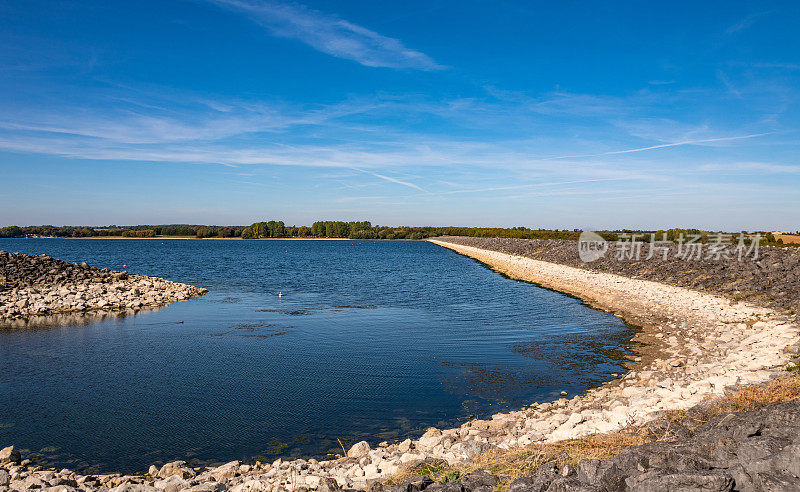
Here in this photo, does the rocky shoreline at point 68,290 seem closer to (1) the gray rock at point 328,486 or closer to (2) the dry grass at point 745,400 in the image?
(1) the gray rock at point 328,486

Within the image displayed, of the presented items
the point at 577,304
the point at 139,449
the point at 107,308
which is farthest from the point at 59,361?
the point at 577,304

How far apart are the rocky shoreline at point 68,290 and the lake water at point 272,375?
367 cm

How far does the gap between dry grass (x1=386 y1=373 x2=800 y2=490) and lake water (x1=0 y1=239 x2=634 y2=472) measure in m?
2.89

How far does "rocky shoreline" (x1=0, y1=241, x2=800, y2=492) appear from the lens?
4891 millimetres

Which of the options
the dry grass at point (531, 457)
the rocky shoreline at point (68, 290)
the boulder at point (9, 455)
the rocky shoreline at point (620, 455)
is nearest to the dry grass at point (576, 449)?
the dry grass at point (531, 457)

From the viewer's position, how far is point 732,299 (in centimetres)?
2456

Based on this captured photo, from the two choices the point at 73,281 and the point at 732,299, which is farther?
the point at 73,281

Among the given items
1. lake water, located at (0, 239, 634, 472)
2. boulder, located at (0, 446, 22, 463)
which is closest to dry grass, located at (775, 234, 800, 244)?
lake water, located at (0, 239, 634, 472)

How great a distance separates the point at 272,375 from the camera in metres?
13.5

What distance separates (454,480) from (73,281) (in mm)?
31896

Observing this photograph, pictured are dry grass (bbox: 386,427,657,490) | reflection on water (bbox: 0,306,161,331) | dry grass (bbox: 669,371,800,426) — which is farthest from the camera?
reflection on water (bbox: 0,306,161,331)

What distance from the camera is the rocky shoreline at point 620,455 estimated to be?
4891 mm

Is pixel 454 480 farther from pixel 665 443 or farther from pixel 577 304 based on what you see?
pixel 577 304

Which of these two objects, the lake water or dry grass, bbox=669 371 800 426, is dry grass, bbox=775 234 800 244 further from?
dry grass, bbox=669 371 800 426
